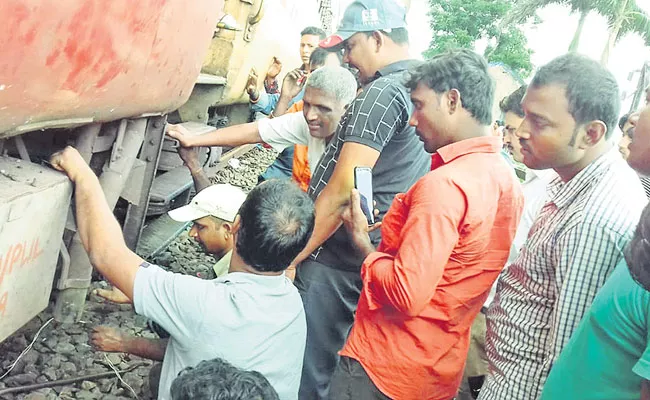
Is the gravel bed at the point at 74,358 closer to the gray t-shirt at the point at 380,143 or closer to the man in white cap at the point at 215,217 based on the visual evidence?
the man in white cap at the point at 215,217

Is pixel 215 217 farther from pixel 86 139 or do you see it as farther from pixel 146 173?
pixel 146 173

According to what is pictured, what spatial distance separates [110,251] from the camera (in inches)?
72.3

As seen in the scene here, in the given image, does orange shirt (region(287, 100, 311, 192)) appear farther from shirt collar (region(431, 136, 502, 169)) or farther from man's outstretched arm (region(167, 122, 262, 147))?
shirt collar (region(431, 136, 502, 169))

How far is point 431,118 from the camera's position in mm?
2033

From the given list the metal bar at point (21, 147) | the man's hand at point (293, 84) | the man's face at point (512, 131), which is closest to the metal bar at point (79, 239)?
the metal bar at point (21, 147)

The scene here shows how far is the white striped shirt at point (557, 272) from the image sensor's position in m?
1.47

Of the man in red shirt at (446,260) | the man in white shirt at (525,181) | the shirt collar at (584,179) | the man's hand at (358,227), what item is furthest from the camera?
the man in white shirt at (525,181)

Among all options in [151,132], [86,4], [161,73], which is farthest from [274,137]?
[86,4]

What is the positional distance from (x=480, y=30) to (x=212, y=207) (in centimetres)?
2420

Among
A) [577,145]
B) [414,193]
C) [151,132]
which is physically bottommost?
[151,132]

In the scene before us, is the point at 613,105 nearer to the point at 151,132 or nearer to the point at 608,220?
the point at 608,220

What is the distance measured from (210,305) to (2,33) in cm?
84

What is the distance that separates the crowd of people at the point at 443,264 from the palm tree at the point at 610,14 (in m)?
21.9

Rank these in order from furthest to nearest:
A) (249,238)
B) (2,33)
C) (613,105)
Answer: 1. (249,238)
2. (613,105)
3. (2,33)
